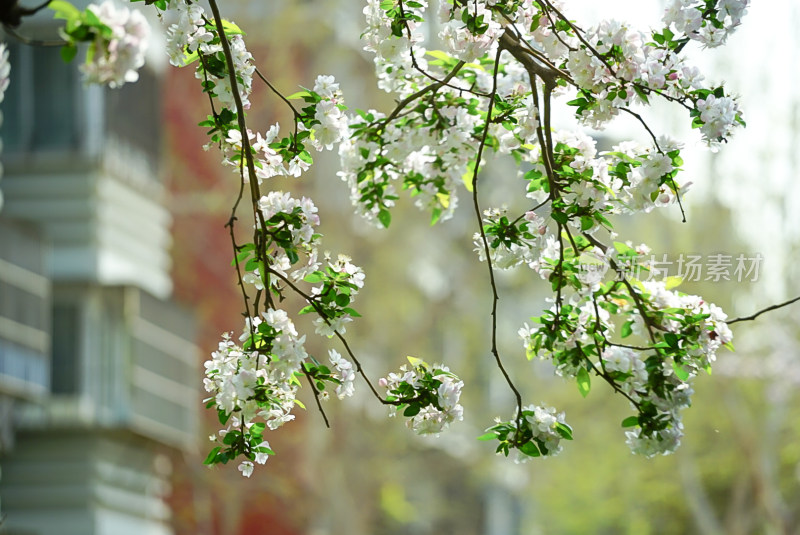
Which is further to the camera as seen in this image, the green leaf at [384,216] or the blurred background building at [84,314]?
the blurred background building at [84,314]

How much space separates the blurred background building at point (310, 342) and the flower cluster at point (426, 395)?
5.13 metres

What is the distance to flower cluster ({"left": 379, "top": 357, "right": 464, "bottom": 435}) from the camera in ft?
12.9

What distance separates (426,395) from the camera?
12.9 feet

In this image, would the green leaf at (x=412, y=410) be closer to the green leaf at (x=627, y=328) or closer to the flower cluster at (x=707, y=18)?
the green leaf at (x=627, y=328)

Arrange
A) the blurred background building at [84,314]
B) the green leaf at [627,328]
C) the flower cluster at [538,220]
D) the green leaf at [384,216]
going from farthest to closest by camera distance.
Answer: the blurred background building at [84,314]
the green leaf at [384,216]
the green leaf at [627,328]
the flower cluster at [538,220]

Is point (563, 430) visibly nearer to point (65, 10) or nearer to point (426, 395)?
point (426, 395)

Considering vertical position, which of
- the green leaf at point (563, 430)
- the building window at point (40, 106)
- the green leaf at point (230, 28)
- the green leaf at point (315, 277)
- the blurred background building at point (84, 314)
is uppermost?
the building window at point (40, 106)

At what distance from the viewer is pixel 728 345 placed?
4191 mm

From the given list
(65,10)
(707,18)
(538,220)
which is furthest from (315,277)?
(707,18)

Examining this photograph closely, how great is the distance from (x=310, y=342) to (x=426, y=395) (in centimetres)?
1557

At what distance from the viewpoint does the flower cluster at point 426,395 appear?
3939 millimetres

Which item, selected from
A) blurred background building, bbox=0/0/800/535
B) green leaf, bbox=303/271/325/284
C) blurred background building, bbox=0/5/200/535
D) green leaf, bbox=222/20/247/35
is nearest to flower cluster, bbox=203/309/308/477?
green leaf, bbox=303/271/325/284

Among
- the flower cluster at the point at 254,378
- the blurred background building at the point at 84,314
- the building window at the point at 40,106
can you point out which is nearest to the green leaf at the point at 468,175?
the flower cluster at the point at 254,378

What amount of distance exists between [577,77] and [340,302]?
929mm
